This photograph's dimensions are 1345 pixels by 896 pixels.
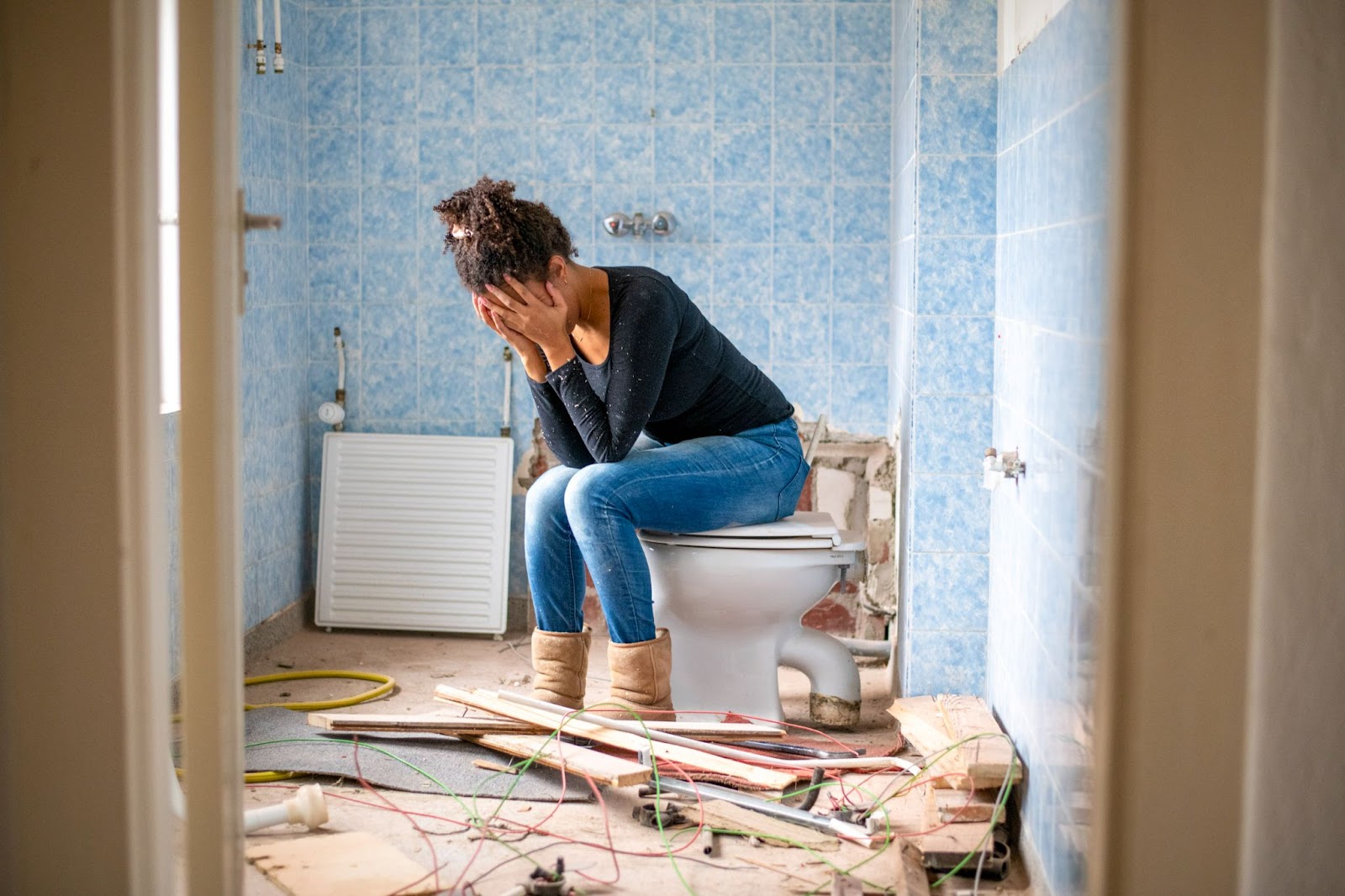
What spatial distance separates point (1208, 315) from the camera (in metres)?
1.20

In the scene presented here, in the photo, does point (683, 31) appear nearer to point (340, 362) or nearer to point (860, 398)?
point (860, 398)

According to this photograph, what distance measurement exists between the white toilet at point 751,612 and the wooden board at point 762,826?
522mm

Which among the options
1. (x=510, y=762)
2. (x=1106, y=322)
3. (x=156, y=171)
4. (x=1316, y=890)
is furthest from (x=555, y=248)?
(x=1316, y=890)

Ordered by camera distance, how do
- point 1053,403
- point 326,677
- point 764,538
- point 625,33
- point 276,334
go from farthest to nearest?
point 625,33 → point 276,334 → point 326,677 → point 764,538 → point 1053,403

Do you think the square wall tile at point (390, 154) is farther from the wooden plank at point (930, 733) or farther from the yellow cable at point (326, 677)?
the wooden plank at point (930, 733)

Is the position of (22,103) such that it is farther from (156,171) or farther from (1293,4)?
(1293,4)

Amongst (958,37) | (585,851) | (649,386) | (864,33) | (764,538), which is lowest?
(585,851)

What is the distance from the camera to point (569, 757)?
2.29 m

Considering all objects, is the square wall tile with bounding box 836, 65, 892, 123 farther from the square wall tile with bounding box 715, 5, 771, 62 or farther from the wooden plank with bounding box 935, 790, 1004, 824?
the wooden plank with bounding box 935, 790, 1004, 824

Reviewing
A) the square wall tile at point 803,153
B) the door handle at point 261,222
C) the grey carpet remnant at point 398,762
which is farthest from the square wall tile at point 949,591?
the door handle at point 261,222

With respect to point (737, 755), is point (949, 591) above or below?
above

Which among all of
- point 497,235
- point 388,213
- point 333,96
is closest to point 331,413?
point 388,213

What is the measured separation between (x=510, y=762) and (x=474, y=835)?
0.34 m

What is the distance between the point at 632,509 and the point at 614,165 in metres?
1.28
